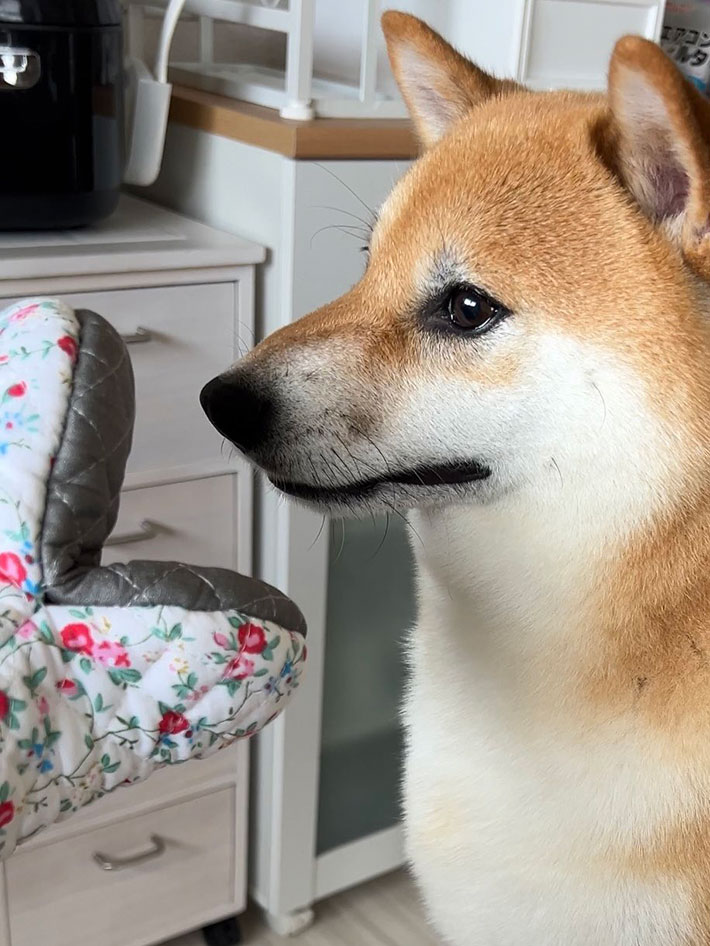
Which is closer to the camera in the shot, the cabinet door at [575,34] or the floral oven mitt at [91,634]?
the floral oven mitt at [91,634]

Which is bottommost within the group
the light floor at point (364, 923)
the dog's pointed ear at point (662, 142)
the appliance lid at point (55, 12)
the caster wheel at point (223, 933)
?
the light floor at point (364, 923)

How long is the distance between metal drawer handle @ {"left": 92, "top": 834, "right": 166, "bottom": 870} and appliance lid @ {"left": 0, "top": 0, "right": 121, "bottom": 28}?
1007 mm

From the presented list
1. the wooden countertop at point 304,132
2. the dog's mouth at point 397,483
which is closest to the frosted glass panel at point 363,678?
the wooden countertop at point 304,132

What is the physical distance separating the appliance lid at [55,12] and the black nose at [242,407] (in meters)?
0.54

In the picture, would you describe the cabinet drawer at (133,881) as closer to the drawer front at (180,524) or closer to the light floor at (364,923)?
the light floor at (364,923)

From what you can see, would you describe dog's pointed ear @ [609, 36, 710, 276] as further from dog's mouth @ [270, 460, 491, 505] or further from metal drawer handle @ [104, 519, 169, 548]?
metal drawer handle @ [104, 519, 169, 548]

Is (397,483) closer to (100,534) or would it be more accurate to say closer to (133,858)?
(100,534)

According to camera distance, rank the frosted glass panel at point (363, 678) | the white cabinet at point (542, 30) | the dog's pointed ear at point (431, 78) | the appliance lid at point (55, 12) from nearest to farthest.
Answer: the dog's pointed ear at point (431, 78), the appliance lid at point (55, 12), the white cabinet at point (542, 30), the frosted glass panel at point (363, 678)

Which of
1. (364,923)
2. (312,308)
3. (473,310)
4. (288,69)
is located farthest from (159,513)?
(364,923)

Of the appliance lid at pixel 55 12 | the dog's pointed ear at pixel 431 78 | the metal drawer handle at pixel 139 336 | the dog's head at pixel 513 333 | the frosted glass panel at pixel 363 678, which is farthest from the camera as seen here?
the frosted glass panel at pixel 363 678

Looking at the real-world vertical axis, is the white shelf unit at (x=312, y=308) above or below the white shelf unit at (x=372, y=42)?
below

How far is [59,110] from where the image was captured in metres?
1.05

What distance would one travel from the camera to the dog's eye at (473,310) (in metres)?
0.66

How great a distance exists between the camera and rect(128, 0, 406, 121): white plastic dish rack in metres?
1.10
